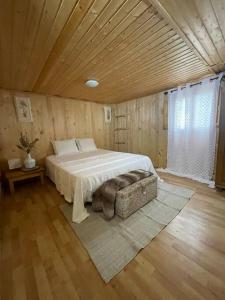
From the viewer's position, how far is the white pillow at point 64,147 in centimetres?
324

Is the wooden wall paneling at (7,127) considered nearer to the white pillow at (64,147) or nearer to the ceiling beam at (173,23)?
the white pillow at (64,147)

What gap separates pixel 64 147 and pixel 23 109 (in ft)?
4.06

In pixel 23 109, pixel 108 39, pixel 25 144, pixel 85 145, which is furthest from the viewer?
pixel 85 145

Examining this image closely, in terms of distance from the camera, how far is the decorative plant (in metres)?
Answer: 2.87

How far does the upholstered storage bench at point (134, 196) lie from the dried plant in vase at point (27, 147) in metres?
Result: 2.15

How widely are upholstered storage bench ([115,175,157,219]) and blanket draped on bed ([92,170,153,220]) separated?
0.20 feet

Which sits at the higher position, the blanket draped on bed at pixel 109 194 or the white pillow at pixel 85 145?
the white pillow at pixel 85 145

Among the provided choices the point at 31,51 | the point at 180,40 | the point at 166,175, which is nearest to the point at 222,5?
the point at 180,40

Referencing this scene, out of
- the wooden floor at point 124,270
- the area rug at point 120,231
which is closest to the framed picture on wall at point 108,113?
the area rug at point 120,231

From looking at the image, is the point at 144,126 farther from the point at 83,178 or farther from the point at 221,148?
the point at 83,178

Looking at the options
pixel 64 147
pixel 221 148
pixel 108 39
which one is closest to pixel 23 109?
pixel 64 147

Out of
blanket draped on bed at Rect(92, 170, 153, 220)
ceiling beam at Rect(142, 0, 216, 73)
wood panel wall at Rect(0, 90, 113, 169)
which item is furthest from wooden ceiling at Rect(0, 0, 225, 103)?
blanket draped on bed at Rect(92, 170, 153, 220)

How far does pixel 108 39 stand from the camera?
137 centimetres

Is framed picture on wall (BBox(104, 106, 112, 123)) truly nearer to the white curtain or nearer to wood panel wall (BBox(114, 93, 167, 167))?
wood panel wall (BBox(114, 93, 167, 167))
